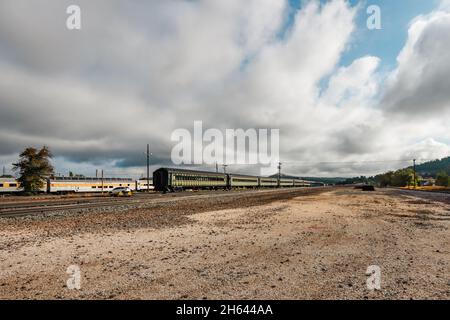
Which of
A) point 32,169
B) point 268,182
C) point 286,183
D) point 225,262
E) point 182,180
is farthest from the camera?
point 286,183

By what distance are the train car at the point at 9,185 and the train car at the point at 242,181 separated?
189 ft

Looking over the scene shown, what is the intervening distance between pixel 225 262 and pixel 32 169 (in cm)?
6063

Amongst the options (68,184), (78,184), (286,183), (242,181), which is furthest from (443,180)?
(68,184)

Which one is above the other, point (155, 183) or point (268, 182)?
point (155, 183)

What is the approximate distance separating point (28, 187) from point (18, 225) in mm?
47168

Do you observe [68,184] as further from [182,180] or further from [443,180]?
[443,180]

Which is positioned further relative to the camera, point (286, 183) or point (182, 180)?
point (286, 183)

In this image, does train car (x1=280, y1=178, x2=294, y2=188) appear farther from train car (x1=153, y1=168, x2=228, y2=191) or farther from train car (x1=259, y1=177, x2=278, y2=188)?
train car (x1=153, y1=168, x2=228, y2=191)

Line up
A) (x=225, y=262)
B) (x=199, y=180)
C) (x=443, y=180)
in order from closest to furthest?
1. (x=225, y=262)
2. (x=199, y=180)
3. (x=443, y=180)

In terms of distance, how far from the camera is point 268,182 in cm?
11862

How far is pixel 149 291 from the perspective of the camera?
221 inches

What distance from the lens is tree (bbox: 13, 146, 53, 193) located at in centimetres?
5231

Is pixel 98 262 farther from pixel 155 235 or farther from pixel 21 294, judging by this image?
pixel 155 235
